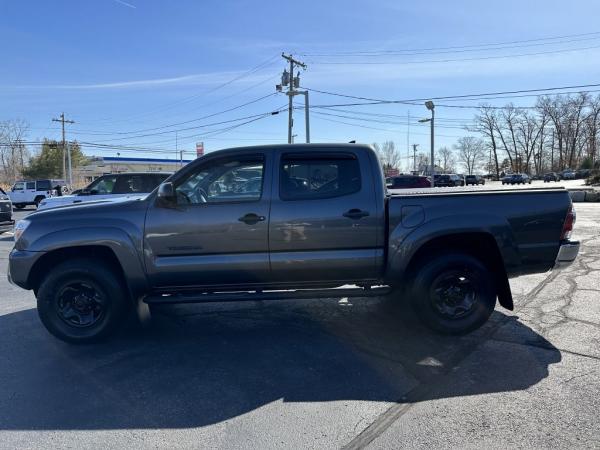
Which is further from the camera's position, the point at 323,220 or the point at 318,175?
the point at 318,175

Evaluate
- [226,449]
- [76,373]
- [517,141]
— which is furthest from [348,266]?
[517,141]

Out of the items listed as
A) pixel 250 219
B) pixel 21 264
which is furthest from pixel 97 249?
pixel 250 219

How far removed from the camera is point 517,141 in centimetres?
11175

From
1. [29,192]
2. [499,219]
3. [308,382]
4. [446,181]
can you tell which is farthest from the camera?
[446,181]

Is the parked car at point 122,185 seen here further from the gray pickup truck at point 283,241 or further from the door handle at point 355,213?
the door handle at point 355,213

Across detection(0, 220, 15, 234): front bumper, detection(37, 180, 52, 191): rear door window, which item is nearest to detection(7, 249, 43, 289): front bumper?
detection(0, 220, 15, 234): front bumper

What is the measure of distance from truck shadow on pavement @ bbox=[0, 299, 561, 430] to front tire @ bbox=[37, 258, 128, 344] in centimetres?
19

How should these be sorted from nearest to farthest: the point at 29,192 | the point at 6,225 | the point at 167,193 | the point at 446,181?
the point at 167,193 → the point at 6,225 → the point at 29,192 → the point at 446,181

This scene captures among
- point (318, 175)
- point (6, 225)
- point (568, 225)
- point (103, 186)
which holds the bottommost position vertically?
point (6, 225)

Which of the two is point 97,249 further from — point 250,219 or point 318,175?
point 318,175

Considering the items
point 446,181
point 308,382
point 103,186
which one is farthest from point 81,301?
point 446,181

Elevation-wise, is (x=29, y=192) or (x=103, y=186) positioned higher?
(x=29, y=192)

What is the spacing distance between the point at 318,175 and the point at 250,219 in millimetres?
848

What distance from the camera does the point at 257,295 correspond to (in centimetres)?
469
